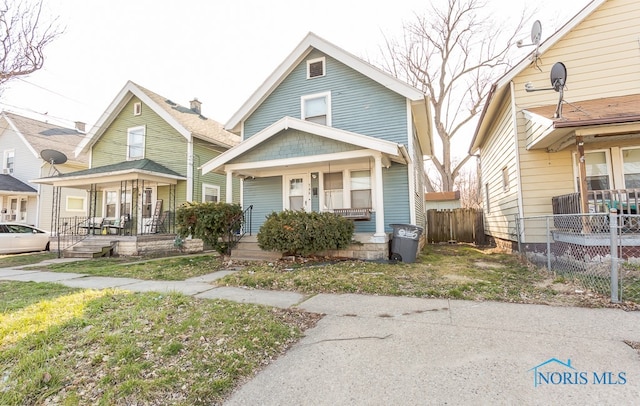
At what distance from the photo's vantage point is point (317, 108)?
1080 cm

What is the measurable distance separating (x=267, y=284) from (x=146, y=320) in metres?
2.32

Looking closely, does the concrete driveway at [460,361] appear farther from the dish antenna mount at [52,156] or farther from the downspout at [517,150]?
the dish antenna mount at [52,156]

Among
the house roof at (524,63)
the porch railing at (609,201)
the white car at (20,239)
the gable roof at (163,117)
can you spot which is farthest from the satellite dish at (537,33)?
the white car at (20,239)

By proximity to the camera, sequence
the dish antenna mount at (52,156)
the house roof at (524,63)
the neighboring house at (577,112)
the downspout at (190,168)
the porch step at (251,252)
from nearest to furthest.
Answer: the neighboring house at (577,112) < the house roof at (524,63) < the porch step at (251,252) < the downspout at (190,168) < the dish antenna mount at (52,156)

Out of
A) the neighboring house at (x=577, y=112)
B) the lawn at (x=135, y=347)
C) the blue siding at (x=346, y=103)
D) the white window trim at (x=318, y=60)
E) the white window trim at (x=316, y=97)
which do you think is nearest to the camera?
the lawn at (x=135, y=347)

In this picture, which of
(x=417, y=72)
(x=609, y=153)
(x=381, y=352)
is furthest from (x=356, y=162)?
(x=417, y=72)

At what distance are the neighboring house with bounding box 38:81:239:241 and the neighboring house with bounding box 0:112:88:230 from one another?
3.53 m

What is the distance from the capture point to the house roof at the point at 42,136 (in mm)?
17609

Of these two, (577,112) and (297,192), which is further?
(297,192)

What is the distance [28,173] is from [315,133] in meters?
19.2

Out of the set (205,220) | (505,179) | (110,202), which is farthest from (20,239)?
(505,179)

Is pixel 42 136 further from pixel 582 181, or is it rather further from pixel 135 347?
pixel 582 181

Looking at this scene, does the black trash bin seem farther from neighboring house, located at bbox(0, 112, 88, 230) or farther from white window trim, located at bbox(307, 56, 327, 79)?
neighboring house, located at bbox(0, 112, 88, 230)

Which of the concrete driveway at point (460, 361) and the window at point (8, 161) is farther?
the window at point (8, 161)
